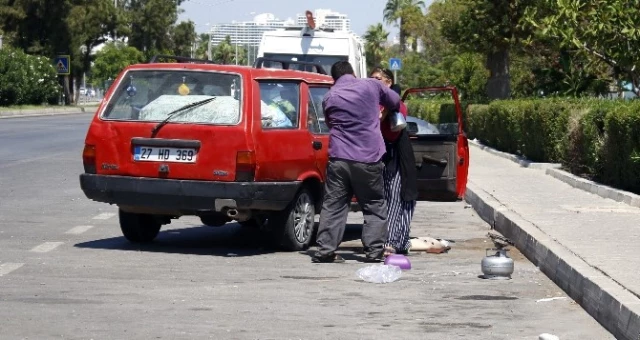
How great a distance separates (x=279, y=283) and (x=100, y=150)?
272 centimetres

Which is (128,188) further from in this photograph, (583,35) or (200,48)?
(200,48)

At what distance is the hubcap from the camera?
12.1 metres

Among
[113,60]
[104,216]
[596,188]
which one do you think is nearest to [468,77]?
[596,188]

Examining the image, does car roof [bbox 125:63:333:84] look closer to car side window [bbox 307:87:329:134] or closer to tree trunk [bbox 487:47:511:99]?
car side window [bbox 307:87:329:134]

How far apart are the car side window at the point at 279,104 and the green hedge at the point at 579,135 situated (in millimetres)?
5809

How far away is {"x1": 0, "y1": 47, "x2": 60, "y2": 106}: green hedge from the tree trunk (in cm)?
3509

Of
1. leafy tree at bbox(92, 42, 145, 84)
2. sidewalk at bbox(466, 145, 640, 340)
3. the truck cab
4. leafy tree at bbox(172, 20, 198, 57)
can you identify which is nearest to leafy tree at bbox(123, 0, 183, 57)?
leafy tree at bbox(172, 20, 198, 57)

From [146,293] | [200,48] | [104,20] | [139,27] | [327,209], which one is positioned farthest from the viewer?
[200,48]

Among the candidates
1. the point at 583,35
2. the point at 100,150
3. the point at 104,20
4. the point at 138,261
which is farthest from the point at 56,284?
the point at 104,20

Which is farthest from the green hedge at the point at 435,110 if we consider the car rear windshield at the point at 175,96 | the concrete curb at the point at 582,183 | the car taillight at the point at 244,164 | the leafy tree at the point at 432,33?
the car taillight at the point at 244,164

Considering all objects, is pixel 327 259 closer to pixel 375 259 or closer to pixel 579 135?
pixel 375 259

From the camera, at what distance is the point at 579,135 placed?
20891 millimetres

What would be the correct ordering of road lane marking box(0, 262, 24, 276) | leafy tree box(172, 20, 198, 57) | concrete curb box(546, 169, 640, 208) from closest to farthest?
road lane marking box(0, 262, 24, 276) < concrete curb box(546, 169, 640, 208) < leafy tree box(172, 20, 198, 57)

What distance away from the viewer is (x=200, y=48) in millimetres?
185000
